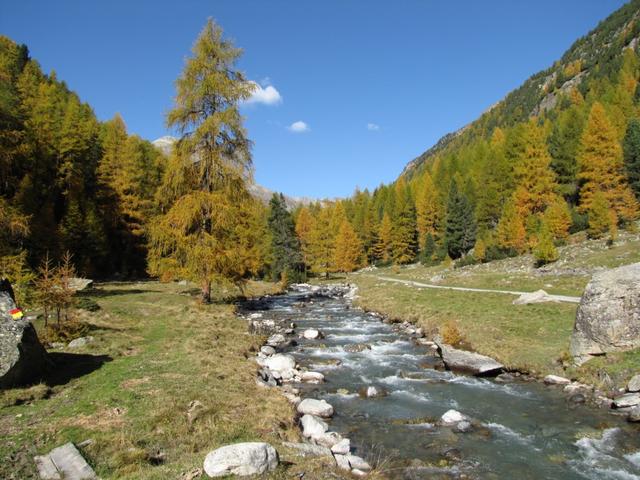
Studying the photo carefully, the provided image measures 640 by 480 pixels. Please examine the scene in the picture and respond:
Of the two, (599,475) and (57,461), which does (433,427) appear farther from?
(57,461)

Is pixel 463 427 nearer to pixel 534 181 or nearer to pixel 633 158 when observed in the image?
pixel 534 181

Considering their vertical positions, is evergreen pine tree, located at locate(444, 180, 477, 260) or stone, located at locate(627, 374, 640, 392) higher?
evergreen pine tree, located at locate(444, 180, 477, 260)

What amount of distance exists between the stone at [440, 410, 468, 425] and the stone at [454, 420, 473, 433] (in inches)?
9.5

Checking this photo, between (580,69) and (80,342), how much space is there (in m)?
196

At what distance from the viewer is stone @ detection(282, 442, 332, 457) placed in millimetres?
8609

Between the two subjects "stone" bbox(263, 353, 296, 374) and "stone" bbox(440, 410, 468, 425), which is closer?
"stone" bbox(440, 410, 468, 425)

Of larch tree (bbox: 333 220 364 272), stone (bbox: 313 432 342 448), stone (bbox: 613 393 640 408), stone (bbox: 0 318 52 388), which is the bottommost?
stone (bbox: 613 393 640 408)

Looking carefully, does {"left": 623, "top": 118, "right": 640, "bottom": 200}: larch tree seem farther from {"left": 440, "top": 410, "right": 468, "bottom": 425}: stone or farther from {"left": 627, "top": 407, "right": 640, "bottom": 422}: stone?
{"left": 440, "top": 410, "right": 468, "bottom": 425}: stone

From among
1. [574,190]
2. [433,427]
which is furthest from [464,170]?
[433,427]

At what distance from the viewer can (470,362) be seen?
54.2ft

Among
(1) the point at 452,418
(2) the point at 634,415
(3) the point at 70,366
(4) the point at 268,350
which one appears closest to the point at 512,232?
(4) the point at 268,350

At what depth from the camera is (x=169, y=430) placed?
29.1ft

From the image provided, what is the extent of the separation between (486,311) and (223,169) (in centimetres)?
1885

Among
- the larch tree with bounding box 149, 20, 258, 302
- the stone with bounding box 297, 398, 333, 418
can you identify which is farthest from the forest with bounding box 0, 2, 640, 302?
the stone with bounding box 297, 398, 333, 418
